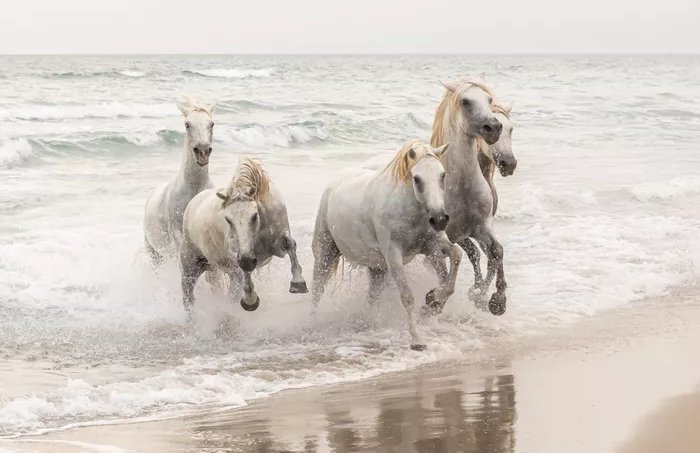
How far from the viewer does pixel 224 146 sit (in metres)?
23.0

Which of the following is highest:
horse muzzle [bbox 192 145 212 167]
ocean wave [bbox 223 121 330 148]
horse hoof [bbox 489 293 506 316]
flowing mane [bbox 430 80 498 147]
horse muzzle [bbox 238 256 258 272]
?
ocean wave [bbox 223 121 330 148]

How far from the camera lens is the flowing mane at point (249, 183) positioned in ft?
22.2

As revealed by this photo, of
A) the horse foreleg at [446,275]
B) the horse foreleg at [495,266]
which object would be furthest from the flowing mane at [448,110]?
the horse foreleg at [446,275]

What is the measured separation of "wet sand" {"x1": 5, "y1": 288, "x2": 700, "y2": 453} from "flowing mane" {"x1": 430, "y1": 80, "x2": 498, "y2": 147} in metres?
1.64

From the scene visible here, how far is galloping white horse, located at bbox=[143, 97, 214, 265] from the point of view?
7504 millimetres

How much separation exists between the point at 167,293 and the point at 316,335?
1885 millimetres

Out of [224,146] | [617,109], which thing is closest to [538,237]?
[224,146]

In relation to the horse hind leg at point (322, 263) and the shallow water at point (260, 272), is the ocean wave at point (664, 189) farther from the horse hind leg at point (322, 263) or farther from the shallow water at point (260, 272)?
the horse hind leg at point (322, 263)

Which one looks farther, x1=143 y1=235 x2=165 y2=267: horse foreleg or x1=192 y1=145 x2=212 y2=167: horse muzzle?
x1=143 y1=235 x2=165 y2=267: horse foreleg

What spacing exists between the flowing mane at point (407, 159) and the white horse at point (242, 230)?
959mm

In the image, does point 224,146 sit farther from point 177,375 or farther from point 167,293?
point 177,375

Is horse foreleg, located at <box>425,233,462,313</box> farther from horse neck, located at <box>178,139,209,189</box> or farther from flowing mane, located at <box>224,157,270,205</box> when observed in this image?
horse neck, located at <box>178,139,209,189</box>

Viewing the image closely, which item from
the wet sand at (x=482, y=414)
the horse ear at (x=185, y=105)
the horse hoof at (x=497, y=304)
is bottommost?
the wet sand at (x=482, y=414)

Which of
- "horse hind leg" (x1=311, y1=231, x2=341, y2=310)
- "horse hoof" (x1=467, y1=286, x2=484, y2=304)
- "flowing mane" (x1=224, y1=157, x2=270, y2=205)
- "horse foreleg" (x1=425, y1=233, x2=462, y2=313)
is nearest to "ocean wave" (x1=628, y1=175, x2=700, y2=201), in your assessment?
"horse hoof" (x1=467, y1=286, x2=484, y2=304)
